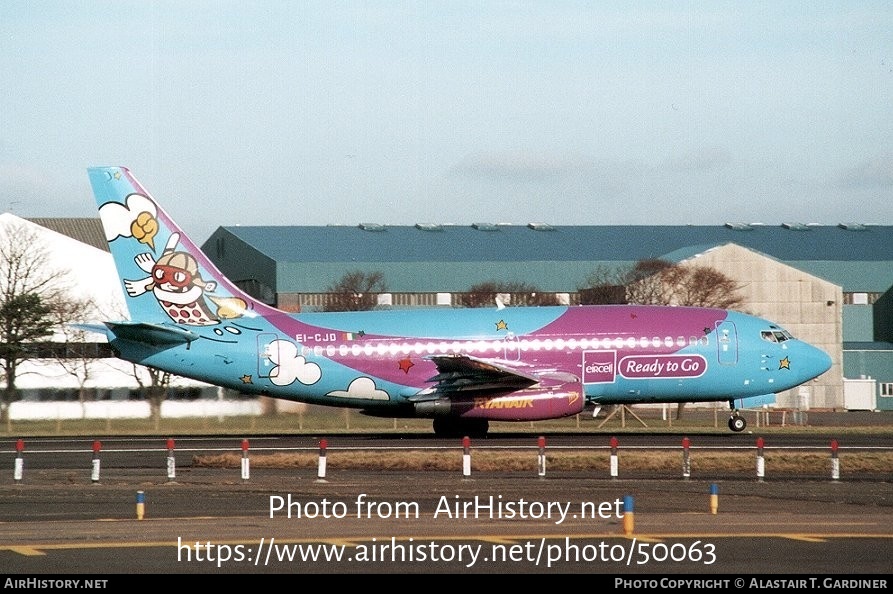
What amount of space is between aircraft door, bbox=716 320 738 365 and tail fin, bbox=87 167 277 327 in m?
16.0

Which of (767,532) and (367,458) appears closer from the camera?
(767,532)

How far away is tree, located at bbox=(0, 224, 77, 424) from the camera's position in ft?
190

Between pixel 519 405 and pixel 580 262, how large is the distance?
59.7m

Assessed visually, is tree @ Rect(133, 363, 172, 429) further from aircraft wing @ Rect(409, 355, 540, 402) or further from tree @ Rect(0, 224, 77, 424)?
aircraft wing @ Rect(409, 355, 540, 402)

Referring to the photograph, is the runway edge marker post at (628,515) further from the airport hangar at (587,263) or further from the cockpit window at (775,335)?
the airport hangar at (587,263)

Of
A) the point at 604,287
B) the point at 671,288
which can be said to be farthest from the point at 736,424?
the point at 604,287

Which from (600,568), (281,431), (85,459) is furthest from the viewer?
(281,431)

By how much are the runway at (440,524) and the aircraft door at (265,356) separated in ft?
41.2

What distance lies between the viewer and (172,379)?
57.0 metres

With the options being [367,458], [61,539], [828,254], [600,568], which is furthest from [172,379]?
[828,254]

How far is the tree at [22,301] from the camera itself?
2276 inches

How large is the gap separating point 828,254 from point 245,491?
279ft

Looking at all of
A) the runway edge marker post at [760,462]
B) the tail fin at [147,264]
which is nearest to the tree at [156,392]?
the tail fin at [147,264]

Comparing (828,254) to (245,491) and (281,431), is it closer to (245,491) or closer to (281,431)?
(281,431)
